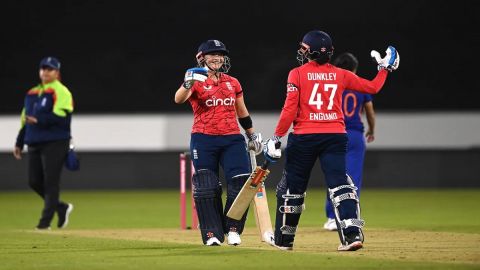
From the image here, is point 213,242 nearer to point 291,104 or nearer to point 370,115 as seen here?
point 291,104

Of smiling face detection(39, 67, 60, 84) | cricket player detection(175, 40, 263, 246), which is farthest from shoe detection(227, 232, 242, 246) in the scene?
smiling face detection(39, 67, 60, 84)

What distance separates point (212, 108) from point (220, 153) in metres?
0.43

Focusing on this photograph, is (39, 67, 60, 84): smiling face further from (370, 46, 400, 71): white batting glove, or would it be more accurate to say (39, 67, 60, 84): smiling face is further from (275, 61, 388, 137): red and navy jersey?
(370, 46, 400, 71): white batting glove

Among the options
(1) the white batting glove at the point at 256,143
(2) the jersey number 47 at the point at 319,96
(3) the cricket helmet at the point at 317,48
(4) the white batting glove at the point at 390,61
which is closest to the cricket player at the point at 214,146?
(1) the white batting glove at the point at 256,143

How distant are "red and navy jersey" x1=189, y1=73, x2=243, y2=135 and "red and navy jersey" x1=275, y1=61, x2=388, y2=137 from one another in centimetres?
75

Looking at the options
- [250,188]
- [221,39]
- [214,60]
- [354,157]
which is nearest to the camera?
[250,188]

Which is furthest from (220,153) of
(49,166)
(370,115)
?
(49,166)

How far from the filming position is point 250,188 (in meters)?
9.95

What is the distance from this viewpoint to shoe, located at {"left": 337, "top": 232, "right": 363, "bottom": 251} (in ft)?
31.0

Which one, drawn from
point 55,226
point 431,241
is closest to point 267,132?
point 55,226

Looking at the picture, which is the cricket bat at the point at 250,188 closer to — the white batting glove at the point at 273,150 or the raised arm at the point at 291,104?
the white batting glove at the point at 273,150

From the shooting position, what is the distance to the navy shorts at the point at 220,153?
10.1 meters

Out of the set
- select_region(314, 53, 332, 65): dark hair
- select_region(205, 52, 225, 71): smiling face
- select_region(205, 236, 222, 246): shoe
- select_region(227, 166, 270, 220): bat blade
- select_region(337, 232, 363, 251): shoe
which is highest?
select_region(314, 53, 332, 65): dark hair

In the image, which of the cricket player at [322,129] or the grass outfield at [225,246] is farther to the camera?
the cricket player at [322,129]
